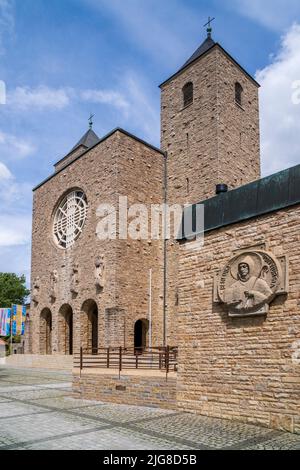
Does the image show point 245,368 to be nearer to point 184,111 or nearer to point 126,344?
point 126,344

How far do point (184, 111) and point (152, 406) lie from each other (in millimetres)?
17472

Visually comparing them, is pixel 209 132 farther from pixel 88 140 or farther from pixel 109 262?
pixel 88 140

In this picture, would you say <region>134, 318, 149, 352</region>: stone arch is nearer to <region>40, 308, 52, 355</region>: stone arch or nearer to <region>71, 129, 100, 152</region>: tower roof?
<region>40, 308, 52, 355</region>: stone arch

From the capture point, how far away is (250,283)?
26.5ft

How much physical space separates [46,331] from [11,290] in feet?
82.5

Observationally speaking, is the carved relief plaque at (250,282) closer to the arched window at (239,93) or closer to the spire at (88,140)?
the arched window at (239,93)

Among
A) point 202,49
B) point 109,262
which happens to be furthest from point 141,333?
point 202,49

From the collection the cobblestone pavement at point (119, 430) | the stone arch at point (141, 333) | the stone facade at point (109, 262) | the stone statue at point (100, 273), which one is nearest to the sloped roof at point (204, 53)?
the stone facade at point (109, 262)

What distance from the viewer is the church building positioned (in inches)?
306

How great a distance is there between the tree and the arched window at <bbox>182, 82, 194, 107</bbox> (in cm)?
3360

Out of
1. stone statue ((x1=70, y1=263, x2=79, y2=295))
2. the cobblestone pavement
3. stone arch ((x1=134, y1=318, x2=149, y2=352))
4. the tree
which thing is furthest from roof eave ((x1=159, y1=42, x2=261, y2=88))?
the tree

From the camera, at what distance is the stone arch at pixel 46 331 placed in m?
26.5

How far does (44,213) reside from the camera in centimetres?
2758
